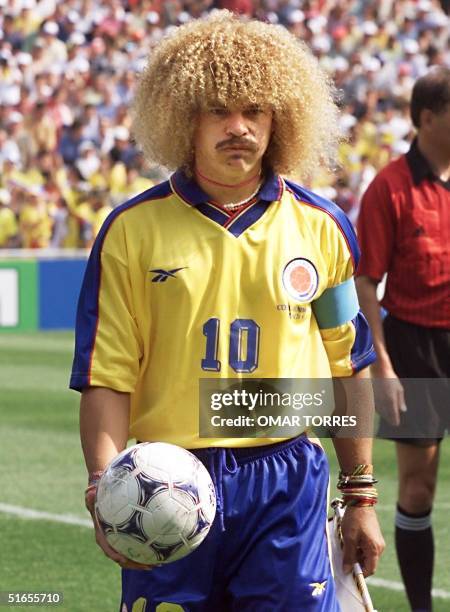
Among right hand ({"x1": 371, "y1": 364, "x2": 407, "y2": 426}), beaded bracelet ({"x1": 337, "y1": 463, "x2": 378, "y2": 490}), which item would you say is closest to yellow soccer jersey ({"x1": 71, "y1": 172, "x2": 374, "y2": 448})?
beaded bracelet ({"x1": 337, "y1": 463, "x2": 378, "y2": 490})

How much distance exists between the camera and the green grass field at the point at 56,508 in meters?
6.66

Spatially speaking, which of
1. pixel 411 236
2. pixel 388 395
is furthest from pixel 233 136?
pixel 411 236

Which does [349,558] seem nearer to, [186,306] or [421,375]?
[186,306]

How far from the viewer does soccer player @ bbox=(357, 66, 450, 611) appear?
606 cm

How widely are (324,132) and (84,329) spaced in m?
0.88

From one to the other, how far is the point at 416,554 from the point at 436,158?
1752 millimetres

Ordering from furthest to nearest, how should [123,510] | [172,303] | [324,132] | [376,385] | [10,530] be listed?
[10,530] < [376,385] < [324,132] < [172,303] < [123,510]

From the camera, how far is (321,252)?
371 cm

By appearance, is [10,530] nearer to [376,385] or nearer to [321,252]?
[376,385]

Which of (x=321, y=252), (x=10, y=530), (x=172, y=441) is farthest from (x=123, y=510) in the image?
(x=10, y=530)

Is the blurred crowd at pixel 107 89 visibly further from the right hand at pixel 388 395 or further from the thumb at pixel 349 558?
the thumb at pixel 349 558

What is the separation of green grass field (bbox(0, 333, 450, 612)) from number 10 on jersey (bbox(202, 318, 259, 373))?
3028 millimetres

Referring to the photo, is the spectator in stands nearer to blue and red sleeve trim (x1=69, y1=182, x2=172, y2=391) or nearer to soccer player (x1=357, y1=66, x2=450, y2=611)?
soccer player (x1=357, y1=66, x2=450, y2=611)

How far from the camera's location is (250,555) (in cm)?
356
